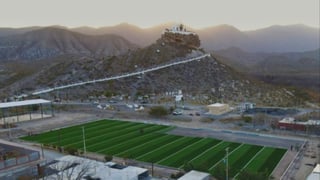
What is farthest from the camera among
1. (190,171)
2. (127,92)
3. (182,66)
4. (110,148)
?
(182,66)

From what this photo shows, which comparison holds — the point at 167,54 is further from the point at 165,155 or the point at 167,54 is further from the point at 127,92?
the point at 165,155

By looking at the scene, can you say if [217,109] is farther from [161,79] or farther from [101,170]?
[161,79]

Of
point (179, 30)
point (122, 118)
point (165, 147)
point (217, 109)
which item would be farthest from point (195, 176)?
point (179, 30)

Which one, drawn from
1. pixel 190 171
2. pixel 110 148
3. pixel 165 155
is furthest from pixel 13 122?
pixel 190 171

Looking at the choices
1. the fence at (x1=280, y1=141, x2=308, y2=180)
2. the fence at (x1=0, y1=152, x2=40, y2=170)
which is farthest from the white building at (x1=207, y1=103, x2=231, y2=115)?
the fence at (x1=0, y1=152, x2=40, y2=170)

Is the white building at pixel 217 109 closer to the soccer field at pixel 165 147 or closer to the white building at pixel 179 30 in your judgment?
the soccer field at pixel 165 147

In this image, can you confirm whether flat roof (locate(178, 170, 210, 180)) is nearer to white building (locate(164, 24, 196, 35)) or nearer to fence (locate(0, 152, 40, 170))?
fence (locate(0, 152, 40, 170))
